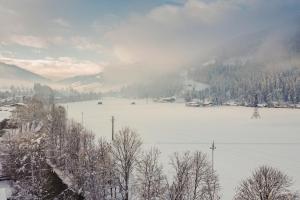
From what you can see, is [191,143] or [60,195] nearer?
[60,195]

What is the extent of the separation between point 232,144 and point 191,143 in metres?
10.3

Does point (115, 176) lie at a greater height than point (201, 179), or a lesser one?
lesser

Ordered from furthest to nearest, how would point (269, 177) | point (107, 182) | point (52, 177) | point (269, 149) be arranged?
point (269, 149) < point (52, 177) < point (107, 182) < point (269, 177)

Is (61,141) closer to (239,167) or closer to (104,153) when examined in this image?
(104,153)

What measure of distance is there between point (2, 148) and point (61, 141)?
41.2 feet

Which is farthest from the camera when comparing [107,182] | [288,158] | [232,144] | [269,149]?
[232,144]

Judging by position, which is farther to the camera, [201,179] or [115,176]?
[115,176]

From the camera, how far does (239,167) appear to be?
59.7m

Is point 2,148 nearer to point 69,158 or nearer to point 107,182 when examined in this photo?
point 69,158

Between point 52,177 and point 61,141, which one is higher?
point 61,141

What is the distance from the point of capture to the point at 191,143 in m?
84.6

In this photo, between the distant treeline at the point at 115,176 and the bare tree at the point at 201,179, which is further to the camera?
the bare tree at the point at 201,179

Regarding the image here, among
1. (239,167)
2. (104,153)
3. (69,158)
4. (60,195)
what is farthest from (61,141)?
(239,167)

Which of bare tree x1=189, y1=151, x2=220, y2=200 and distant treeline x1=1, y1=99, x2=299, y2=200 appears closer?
distant treeline x1=1, y1=99, x2=299, y2=200
